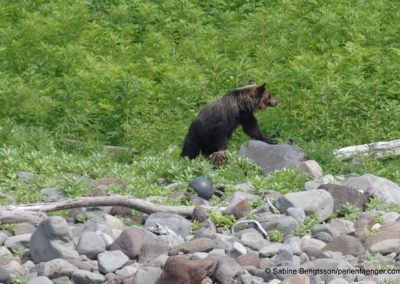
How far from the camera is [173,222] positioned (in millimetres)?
10516

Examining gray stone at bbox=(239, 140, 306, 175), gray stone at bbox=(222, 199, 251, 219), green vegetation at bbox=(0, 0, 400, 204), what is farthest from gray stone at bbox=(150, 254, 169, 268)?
gray stone at bbox=(239, 140, 306, 175)

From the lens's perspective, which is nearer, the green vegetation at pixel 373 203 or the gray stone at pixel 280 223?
the gray stone at pixel 280 223

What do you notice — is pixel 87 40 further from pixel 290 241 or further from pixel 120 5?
pixel 290 241

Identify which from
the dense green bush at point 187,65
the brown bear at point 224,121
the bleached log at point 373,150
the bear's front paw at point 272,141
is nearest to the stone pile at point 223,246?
the bleached log at point 373,150

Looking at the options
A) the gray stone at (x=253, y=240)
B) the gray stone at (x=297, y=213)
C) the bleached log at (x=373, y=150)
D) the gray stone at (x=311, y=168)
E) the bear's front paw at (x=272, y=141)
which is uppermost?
the gray stone at (x=253, y=240)

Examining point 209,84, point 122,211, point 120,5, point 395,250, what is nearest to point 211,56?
point 209,84

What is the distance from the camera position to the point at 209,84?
17.3m

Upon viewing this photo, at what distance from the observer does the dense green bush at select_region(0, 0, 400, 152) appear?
1573 cm

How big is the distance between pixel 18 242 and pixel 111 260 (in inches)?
41.7

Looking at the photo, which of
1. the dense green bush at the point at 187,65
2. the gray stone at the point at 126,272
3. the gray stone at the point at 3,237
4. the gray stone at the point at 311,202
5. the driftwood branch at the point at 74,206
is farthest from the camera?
the dense green bush at the point at 187,65

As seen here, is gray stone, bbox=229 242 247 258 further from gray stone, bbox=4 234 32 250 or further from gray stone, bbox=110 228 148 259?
gray stone, bbox=4 234 32 250

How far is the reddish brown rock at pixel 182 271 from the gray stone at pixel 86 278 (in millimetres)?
647

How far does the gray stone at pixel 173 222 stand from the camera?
1045 cm

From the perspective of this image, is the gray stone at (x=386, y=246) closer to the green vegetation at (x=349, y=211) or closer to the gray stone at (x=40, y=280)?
the green vegetation at (x=349, y=211)
